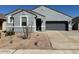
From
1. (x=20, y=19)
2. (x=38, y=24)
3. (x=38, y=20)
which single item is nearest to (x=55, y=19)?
(x=38, y=24)

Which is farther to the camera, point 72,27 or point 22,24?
point 72,27

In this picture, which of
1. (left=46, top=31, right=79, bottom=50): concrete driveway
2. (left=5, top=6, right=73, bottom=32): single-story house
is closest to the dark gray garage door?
(left=5, top=6, right=73, bottom=32): single-story house

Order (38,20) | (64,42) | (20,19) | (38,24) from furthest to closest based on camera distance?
(38,24), (38,20), (20,19), (64,42)

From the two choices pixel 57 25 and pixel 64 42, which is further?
pixel 57 25

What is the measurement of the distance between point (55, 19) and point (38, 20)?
202 inches

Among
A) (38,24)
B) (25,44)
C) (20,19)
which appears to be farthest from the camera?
(38,24)

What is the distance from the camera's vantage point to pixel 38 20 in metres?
31.8

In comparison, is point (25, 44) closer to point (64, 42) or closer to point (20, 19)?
point (64, 42)
